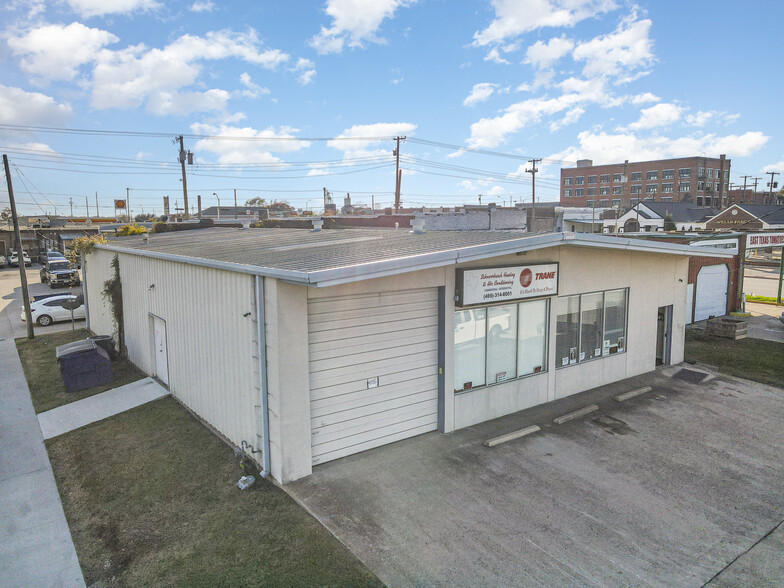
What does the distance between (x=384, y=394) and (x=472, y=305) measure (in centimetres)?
245

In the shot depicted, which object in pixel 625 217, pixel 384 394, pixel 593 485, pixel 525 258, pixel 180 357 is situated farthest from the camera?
pixel 625 217

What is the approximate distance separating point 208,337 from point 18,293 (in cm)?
2978

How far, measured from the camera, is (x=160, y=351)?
12.4m

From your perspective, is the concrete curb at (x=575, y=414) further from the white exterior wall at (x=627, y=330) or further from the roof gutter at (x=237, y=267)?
the roof gutter at (x=237, y=267)

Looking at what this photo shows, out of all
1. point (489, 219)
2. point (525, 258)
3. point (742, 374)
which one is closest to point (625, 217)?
point (489, 219)

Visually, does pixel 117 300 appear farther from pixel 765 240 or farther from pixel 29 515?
pixel 765 240

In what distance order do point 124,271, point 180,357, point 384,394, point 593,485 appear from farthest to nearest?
point 124,271, point 180,357, point 384,394, point 593,485

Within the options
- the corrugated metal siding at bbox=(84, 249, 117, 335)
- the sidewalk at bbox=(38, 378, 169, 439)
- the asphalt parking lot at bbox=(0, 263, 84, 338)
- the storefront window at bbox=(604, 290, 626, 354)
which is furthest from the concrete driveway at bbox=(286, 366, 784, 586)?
the asphalt parking lot at bbox=(0, 263, 84, 338)

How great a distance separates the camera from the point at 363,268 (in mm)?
6965

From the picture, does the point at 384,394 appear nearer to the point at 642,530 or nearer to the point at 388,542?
the point at 388,542

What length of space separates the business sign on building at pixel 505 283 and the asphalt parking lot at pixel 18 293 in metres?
19.0

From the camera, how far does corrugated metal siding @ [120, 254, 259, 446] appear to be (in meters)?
8.20

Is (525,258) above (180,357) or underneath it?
above

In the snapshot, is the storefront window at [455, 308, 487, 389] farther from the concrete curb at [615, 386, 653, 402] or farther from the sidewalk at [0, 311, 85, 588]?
the sidewalk at [0, 311, 85, 588]
